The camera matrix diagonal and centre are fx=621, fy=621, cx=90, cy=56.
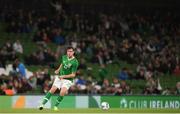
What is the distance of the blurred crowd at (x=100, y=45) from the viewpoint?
30828mm

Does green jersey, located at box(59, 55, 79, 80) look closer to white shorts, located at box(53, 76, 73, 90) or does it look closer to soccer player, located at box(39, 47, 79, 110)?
soccer player, located at box(39, 47, 79, 110)

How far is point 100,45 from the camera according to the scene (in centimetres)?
3509

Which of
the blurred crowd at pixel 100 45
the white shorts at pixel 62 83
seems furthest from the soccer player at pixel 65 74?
the blurred crowd at pixel 100 45

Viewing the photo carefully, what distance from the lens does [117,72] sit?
1356 inches

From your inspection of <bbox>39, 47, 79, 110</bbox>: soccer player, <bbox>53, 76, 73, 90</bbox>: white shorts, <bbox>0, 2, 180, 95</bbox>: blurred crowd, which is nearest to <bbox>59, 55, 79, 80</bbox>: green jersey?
<bbox>39, 47, 79, 110</bbox>: soccer player

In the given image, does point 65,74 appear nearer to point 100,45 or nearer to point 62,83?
point 62,83

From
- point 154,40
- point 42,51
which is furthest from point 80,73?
point 154,40

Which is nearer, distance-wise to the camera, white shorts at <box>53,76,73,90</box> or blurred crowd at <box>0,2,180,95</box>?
white shorts at <box>53,76,73,90</box>

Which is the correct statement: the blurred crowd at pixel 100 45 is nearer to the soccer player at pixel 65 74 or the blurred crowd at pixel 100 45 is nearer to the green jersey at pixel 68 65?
the soccer player at pixel 65 74

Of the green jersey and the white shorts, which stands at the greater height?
the green jersey

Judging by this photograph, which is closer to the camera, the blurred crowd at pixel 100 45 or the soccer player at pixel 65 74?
the soccer player at pixel 65 74

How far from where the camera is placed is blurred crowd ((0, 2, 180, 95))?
30.8 m

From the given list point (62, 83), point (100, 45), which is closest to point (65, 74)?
point (62, 83)

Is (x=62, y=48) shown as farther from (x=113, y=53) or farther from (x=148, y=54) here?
(x=148, y=54)
